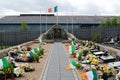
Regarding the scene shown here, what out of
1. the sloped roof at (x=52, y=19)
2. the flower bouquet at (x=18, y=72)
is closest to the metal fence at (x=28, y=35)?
the sloped roof at (x=52, y=19)

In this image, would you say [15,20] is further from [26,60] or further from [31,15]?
[26,60]

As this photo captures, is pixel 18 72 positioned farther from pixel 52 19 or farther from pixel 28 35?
pixel 52 19

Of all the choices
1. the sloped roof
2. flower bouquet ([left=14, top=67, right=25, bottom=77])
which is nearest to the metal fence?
the sloped roof

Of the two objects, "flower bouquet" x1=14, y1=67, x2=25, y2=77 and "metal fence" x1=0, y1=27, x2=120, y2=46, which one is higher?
"flower bouquet" x1=14, y1=67, x2=25, y2=77

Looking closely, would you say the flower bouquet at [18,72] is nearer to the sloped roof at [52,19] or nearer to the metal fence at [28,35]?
the metal fence at [28,35]

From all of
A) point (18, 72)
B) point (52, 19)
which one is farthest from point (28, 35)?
point (18, 72)

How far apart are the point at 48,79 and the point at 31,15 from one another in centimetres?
12139

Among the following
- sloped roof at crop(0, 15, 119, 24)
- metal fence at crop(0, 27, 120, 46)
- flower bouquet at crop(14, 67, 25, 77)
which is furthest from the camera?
sloped roof at crop(0, 15, 119, 24)

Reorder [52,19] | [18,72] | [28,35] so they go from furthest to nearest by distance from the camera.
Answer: [52,19], [28,35], [18,72]

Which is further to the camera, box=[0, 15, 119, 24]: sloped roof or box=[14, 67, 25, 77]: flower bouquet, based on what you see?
box=[0, 15, 119, 24]: sloped roof

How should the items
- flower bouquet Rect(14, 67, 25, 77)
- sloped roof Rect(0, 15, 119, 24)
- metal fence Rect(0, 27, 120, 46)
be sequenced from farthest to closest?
sloped roof Rect(0, 15, 119, 24) → metal fence Rect(0, 27, 120, 46) → flower bouquet Rect(14, 67, 25, 77)

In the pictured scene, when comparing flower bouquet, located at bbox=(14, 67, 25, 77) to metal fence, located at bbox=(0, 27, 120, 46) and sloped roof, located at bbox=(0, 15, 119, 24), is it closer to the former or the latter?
metal fence, located at bbox=(0, 27, 120, 46)

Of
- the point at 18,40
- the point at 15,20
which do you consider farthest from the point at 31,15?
the point at 18,40

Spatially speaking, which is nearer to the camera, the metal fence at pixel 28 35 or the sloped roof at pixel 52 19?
the metal fence at pixel 28 35
